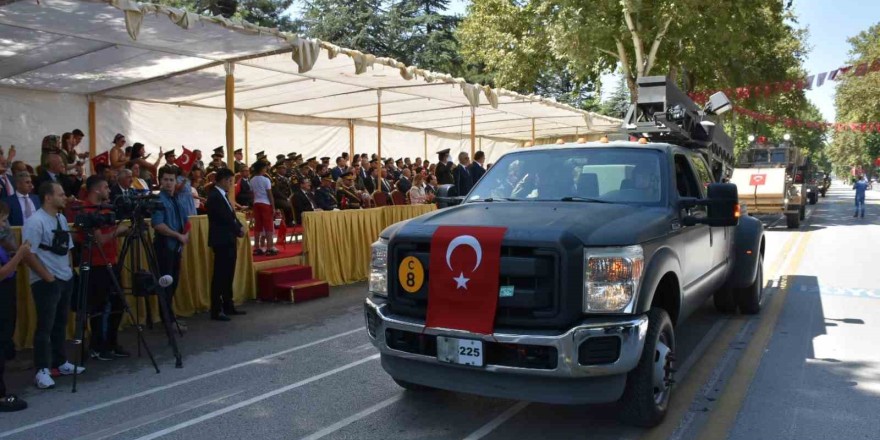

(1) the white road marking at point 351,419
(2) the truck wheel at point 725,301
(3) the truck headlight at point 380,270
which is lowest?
(1) the white road marking at point 351,419

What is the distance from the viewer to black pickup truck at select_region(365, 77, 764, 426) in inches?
153

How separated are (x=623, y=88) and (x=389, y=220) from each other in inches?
1656

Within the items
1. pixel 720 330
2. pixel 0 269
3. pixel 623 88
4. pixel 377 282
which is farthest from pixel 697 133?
pixel 623 88

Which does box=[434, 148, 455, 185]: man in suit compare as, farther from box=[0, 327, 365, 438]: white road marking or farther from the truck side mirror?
the truck side mirror

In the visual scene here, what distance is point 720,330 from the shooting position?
7.22 meters

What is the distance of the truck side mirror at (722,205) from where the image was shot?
5.07m

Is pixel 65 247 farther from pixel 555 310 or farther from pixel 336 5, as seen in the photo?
pixel 336 5

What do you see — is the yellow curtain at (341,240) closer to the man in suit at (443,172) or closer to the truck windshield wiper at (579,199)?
the man in suit at (443,172)

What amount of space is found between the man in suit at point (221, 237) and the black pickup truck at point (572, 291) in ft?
12.7

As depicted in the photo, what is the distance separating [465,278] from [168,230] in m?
4.54

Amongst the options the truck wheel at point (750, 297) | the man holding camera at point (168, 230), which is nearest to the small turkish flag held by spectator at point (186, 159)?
the man holding camera at point (168, 230)

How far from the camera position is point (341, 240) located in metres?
10.8

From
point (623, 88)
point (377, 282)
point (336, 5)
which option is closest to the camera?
point (377, 282)

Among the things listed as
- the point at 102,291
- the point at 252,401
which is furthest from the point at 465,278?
the point at 102,291
